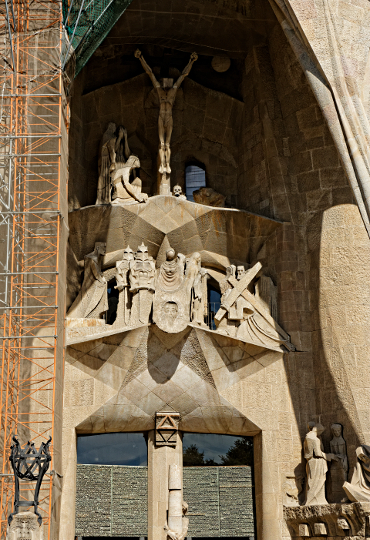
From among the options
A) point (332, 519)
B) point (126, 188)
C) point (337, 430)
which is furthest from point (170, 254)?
point (332, 519)

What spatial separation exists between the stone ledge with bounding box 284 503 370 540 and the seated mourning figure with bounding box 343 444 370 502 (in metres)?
0.12

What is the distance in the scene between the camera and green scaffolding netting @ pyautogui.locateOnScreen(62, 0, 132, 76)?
43.1 ft

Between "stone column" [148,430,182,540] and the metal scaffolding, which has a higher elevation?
the metal scaffolding

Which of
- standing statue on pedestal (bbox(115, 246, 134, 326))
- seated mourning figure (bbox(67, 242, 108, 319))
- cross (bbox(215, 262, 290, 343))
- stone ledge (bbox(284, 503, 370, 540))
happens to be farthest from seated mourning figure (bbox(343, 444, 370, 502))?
seated mourning figure (bbox(67, 242, 108, 319))

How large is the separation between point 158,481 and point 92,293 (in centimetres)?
294

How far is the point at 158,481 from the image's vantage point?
1296cm

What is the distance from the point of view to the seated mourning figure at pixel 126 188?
1397cm

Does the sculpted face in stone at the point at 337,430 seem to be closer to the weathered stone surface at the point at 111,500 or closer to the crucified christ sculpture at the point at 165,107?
the weathered stone surface at the point at 111,500

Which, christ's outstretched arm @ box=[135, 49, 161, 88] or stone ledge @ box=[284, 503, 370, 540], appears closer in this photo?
stone ledge @ box=[284, 503, 370, 540]

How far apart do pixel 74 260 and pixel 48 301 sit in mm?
1730

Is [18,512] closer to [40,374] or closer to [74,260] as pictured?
[40,374]

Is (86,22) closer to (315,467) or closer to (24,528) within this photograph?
(315,467)

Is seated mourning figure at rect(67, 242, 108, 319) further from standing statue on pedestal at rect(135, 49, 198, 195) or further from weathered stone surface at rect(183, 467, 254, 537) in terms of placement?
weathered stone surface at rect(183, 467, 254, 537)

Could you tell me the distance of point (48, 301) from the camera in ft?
40.5
